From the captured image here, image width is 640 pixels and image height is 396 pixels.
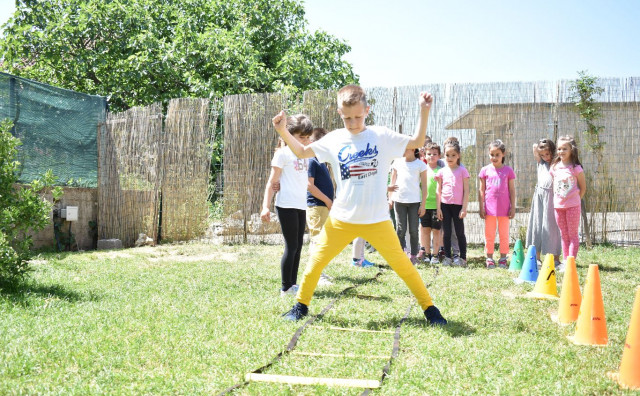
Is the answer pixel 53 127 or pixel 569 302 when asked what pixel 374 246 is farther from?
pixel 53 127

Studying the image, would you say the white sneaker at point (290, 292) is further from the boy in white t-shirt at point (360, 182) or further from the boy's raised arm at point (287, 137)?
the boy's raised arm at point (287, 137)

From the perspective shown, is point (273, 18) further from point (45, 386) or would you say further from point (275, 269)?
point (45, 386)

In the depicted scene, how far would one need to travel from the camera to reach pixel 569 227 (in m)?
7.11

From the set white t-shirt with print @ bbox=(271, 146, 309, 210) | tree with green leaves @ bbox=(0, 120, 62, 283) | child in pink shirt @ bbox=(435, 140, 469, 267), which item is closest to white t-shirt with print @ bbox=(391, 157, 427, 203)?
child in pink shirt @ bbox=(435, 140, 469, 267)

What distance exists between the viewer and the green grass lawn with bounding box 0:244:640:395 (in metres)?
2.91

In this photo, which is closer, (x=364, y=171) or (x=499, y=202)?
(x=364, y=171)

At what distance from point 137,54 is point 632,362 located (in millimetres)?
15483

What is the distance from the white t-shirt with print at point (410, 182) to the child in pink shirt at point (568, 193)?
1677 millimetres

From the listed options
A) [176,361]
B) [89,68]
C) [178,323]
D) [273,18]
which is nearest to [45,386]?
[176,361]

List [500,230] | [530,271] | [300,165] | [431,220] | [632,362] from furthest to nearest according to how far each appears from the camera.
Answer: [431,220]
[500,230]
[530,271]
[300,165]
[632,362]

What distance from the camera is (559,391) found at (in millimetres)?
2758

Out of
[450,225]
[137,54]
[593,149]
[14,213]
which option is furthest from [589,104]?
[137,54]

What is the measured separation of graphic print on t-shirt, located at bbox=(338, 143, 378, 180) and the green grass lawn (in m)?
1.09

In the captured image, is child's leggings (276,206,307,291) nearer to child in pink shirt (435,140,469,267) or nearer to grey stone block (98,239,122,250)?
child in pink shirt (435,140,469,267)
